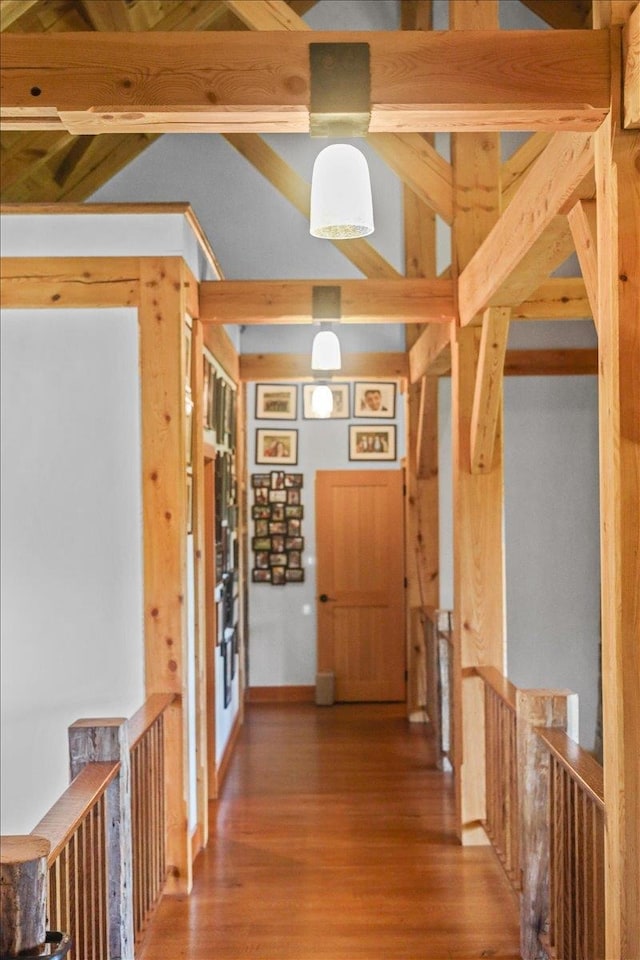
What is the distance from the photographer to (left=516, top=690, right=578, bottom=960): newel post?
3.33 metres

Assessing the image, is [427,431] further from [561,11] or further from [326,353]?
[561,11]

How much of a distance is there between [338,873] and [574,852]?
1712mm

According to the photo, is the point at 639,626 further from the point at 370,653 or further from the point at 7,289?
the point at 370,653

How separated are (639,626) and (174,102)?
1.66 metres

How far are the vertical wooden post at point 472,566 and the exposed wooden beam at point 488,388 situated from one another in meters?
0.10

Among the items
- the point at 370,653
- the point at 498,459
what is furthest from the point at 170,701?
the point at 370,653

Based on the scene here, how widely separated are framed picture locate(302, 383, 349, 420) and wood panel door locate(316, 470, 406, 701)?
0.51 metres

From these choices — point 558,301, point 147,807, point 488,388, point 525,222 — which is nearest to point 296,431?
point 558,301

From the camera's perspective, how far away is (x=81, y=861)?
8.59 ft

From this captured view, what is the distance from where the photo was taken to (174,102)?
7.77 feet

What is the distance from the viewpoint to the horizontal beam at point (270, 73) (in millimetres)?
2363

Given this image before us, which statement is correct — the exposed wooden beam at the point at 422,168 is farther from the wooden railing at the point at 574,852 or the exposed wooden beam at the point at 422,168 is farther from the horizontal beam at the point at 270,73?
the wooden railing at the point at 574,852

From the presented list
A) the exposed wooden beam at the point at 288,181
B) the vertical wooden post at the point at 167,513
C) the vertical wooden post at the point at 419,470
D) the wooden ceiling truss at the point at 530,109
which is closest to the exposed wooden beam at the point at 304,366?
the vertical wooden post at the point at 419,470

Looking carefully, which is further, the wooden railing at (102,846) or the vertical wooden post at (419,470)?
the vertical wooden post at (419,470)
